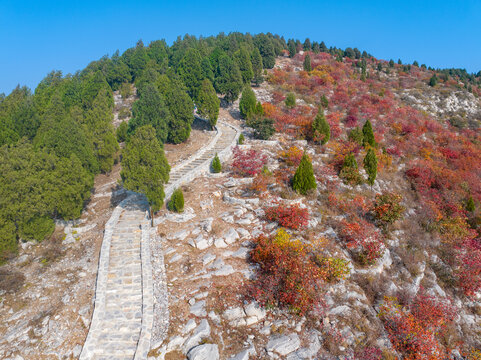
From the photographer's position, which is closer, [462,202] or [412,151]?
[462,202]

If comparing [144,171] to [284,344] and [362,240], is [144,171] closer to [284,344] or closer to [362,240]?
[284,344]

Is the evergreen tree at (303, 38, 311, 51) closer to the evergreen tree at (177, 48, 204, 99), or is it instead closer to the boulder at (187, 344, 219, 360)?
the evergreen tree at (177, 48, 204, 99)

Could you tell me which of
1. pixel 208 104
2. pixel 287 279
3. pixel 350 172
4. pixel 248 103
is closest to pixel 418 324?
pixel 287 279

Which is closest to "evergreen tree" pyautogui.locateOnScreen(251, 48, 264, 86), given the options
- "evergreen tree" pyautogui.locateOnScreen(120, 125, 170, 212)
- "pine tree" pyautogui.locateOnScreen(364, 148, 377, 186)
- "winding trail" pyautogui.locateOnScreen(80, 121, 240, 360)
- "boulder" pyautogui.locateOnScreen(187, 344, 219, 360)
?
"pine tree" pyautogui.locateOnScreen(364, 148, 377, 186)

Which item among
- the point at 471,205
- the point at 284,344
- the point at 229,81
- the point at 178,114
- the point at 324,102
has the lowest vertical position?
the point at 284,344

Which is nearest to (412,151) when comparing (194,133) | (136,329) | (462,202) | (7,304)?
(462,202)

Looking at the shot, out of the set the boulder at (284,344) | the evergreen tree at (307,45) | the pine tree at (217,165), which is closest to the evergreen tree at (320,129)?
the pine tree at (217,165)

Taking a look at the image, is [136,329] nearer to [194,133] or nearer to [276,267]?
[276,267]

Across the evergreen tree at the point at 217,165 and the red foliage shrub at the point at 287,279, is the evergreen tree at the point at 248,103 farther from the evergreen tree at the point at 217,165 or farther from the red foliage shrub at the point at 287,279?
the red foliage shrub at the point at 287,279
